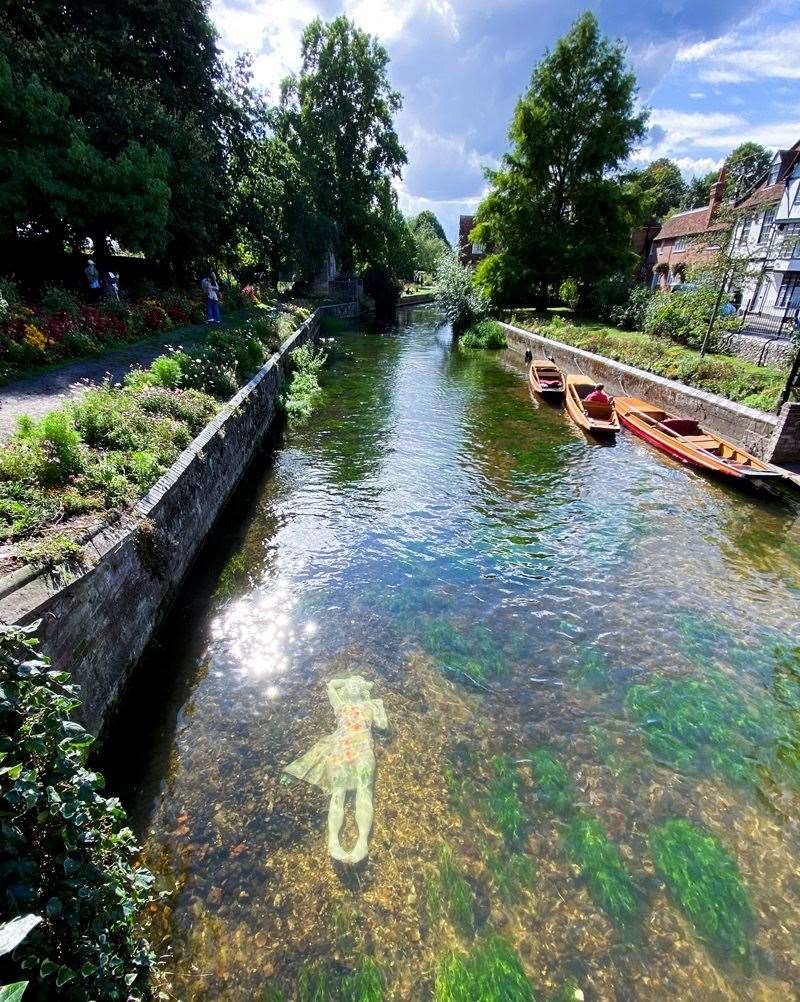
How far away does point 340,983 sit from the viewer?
322 cm

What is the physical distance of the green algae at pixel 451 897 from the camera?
354cm

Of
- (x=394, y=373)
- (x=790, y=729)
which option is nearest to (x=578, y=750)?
(x=790, y=729)

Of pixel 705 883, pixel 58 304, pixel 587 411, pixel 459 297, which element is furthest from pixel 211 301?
pixel 705 883

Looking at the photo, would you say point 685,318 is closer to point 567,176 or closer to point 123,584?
point 567,176

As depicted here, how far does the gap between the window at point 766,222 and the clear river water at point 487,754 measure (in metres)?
30.8

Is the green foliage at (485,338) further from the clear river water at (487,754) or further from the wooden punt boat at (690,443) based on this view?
the clear river water at (487,754)

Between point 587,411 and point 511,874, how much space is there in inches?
512

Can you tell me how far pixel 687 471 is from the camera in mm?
11227

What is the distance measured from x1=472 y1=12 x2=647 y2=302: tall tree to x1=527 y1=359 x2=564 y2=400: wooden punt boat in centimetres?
1562

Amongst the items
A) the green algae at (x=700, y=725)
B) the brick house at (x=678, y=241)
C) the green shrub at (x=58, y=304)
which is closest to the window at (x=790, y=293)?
the brick house at (x=678, y=241)

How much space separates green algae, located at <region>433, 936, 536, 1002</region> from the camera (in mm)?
3166

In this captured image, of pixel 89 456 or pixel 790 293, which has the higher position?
pixel 790 293

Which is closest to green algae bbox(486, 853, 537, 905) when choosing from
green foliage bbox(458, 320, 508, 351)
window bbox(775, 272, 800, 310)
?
green foliage bbox(458, 320, 508, 351)

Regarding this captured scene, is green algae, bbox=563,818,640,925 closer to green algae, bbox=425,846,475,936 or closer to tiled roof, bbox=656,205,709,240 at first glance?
green algae, bbox=425,846,475,936
